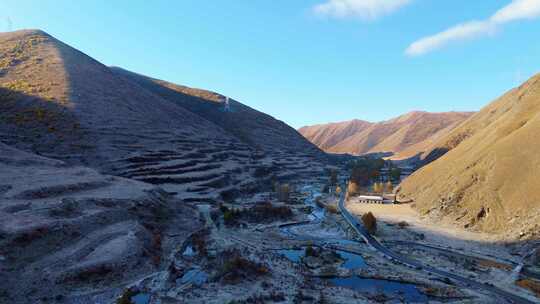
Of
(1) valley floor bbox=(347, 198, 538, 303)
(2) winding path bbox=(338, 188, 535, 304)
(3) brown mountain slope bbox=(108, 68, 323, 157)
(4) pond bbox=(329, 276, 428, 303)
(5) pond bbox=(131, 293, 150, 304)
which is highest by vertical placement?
(3) brown mountain slope bbox=(108, 68, 323, 157)

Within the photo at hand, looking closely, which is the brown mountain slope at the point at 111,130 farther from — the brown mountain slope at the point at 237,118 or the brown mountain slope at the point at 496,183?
the brown mountain slope at the point at 496,183

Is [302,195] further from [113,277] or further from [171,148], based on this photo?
[113,277]

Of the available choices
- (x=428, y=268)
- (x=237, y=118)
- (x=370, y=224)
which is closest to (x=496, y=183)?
(x=370, y=224)

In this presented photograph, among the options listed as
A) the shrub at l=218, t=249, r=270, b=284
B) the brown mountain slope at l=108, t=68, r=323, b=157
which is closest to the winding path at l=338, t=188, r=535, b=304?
the shrub at l=218, t=249, r=270, b=284

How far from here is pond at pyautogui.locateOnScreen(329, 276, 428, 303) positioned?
30.4 metres

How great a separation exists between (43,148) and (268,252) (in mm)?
55310

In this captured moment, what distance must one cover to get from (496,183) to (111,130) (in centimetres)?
8331

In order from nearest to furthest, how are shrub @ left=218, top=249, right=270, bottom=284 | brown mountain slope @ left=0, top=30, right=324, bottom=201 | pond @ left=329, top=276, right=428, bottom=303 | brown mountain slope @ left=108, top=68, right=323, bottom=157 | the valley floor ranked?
pond @ left=329, top=276, right=428, bottom=303 → shrub @ left=218, top=249, right=270, bottom=284 → the valley floor → brown mountain slope @ left=0, top=30, right=324, bottom=201 → brown mountain slope @ left=108, top=68, right=323, bottom=157

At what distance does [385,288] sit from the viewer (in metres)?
32.6

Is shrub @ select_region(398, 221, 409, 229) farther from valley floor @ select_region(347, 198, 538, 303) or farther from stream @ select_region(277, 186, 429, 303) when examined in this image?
stream @ select_region(277, 186, 429, 303)

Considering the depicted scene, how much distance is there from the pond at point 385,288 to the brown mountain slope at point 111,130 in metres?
41.8

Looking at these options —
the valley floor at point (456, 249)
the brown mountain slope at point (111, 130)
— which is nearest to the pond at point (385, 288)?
the valley floor at point (456, 249)

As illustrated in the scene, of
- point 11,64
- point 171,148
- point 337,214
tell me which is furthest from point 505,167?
point 11,64

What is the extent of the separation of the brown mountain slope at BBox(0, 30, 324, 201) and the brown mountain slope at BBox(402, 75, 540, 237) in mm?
45765
